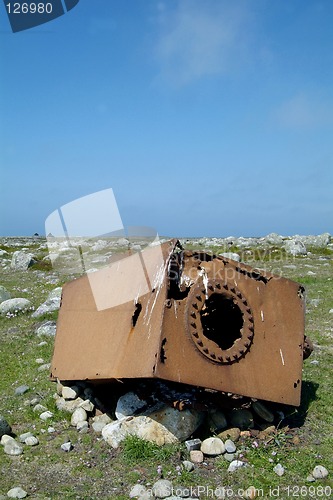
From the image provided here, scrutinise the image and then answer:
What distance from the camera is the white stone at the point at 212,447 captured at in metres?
5.26

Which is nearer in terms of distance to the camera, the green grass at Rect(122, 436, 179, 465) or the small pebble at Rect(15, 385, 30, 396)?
the green grass at Rect(122, 436, 179, 465)

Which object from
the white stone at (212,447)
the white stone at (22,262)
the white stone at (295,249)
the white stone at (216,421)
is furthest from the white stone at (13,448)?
the white stone at (295,249)

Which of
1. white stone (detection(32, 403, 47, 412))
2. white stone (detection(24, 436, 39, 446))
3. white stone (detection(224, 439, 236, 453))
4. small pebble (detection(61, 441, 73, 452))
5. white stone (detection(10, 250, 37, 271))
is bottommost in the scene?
white stone (detection(10, 250, 37, 271))

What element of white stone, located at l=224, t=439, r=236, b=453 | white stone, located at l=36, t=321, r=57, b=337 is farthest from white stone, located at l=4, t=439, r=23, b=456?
white stone, located at l=36, t=321, r=57, b=337

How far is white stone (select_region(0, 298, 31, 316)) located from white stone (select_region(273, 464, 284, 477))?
354 inches

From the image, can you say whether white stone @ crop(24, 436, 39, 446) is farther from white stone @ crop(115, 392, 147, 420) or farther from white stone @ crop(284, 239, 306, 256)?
white stone @ crop(284, 239, 306, 256)

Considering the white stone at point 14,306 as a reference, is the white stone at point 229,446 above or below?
below

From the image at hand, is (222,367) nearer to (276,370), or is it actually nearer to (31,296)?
(276,370)

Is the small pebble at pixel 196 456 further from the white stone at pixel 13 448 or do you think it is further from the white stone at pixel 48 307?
the white stone at pixel 48 307

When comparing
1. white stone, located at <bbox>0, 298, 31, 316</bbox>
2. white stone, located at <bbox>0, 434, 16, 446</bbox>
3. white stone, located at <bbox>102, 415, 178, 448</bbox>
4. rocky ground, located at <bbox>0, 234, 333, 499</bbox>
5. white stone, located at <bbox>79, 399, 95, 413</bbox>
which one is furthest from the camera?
white stone, located at <bbox>0, 298, 31, 316</bbox>

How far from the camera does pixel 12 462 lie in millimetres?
5352

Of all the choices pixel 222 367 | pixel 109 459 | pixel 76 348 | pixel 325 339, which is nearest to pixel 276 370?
pixel 222 367

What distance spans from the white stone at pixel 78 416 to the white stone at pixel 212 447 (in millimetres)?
1706

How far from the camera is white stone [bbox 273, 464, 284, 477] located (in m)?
4.93
